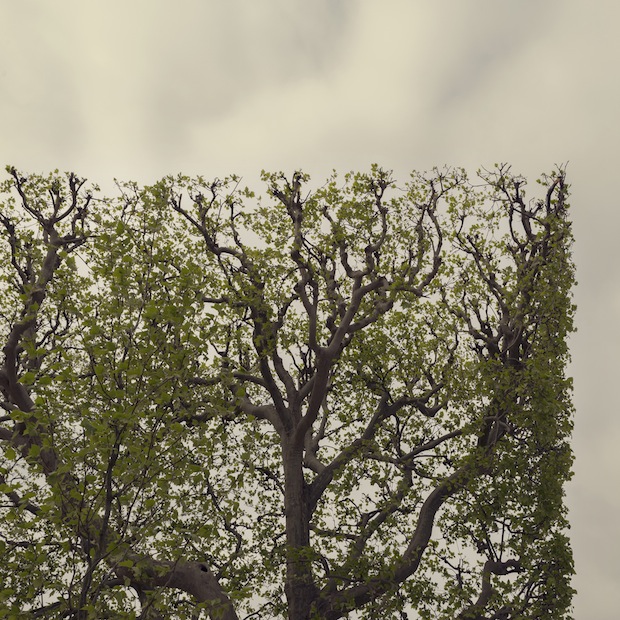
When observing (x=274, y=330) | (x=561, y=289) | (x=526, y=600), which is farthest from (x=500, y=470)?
(x=274, y=330)

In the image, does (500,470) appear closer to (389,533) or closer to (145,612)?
(389,533)

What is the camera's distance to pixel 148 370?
11438 millimetres

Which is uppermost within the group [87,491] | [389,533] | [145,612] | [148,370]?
[389,533]

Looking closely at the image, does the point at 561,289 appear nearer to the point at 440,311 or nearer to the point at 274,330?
the point at 440,311

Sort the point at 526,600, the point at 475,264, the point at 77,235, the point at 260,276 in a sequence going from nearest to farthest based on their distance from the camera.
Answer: the point at 526,600 → the point at 260,276 → the point at 77,235 → the point at 475,264

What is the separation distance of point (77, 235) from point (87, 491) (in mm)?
13326

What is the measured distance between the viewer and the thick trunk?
60.5 ft

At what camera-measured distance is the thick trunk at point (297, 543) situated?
60.5 ft

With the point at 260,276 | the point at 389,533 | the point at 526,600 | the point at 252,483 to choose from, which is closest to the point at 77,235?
the point at 260,276

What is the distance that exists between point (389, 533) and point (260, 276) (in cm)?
907

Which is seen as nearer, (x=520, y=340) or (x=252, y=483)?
(x=520, y=340)

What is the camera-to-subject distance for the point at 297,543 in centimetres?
1927

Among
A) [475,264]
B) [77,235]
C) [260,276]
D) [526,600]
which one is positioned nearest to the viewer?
[526,600]

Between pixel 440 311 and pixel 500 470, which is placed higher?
pixel 440 311
